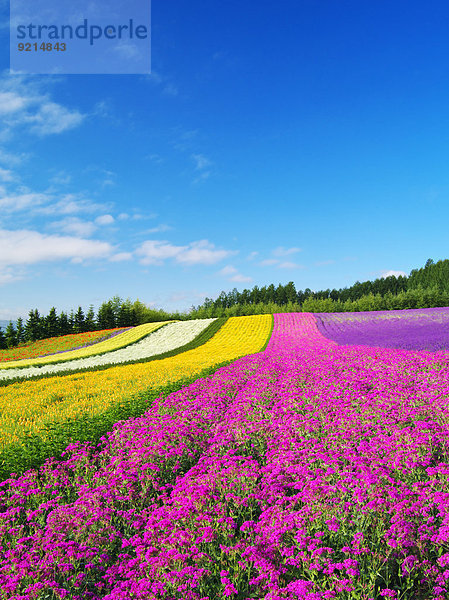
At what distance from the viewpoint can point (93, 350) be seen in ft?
117

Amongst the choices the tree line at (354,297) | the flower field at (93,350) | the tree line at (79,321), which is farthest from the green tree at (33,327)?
the tree line at (354,297)

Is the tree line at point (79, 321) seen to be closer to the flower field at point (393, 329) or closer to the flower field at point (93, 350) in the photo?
the flower field at point (93, 350)

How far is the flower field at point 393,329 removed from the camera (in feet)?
67.7

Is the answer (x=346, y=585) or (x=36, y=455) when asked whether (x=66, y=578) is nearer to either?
(x=346, y=585)

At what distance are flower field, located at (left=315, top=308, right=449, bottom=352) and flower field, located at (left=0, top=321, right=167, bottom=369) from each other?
69.9 ft

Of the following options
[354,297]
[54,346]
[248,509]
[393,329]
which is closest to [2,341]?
[54,346]

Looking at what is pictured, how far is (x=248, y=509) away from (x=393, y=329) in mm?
28153

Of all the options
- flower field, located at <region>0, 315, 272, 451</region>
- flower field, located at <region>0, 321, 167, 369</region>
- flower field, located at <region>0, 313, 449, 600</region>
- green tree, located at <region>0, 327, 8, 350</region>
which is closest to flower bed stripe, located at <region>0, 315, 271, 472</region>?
flower field, located at <region>0, 315, 272, 451</region>

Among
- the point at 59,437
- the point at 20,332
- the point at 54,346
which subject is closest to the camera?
the point at 59,437

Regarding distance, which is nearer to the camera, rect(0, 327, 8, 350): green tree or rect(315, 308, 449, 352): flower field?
rect(315, 308, 449, 352): flower field

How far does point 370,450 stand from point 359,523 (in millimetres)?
1772

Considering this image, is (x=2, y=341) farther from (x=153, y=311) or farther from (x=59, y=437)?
(x=59, y=437)

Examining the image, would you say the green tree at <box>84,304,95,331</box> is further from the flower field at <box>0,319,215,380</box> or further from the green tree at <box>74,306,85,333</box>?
the flower field at <box>0,319,215,380</box>

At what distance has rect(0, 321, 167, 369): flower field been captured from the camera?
2893 cm
